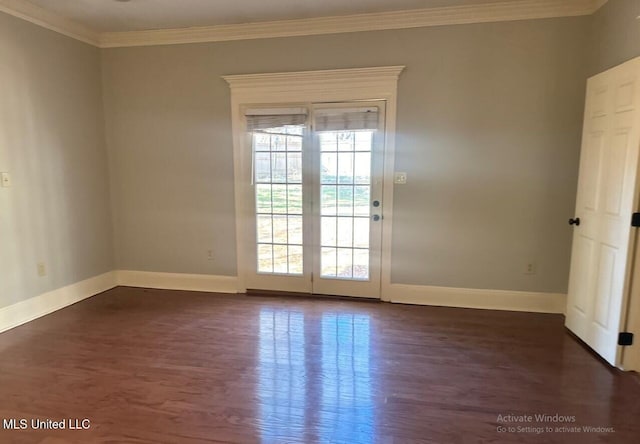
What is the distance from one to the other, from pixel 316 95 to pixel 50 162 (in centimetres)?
271

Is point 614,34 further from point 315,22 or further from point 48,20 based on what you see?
point 48,20

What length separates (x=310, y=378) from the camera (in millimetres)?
2691

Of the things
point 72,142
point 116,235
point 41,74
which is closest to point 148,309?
point 116,235

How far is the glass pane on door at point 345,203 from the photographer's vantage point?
4.05 meters

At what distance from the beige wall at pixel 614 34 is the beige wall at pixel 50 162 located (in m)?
4.94

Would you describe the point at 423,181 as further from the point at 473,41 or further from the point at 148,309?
the point at 148,309

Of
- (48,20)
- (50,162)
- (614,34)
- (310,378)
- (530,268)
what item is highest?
(48,20)

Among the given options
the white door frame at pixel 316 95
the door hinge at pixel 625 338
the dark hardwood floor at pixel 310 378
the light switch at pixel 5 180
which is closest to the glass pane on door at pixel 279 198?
the white door frame at pixel 316 95

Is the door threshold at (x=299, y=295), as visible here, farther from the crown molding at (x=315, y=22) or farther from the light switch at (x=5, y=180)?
the crown molding at (x=315, y=22)

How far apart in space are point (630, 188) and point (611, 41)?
132 centimetres

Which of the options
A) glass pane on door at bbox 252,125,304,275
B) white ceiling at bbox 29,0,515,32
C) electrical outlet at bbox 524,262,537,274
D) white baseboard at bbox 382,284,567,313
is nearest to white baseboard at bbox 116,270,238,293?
glass pane on door at bbox 252,125,304,275

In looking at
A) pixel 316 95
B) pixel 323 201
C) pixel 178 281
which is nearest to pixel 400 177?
pixel 323 201

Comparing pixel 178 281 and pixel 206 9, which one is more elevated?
pixel 206 9

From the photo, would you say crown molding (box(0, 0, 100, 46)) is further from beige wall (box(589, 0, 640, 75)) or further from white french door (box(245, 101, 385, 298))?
beige wall (box(589, 0, 640, 75))
